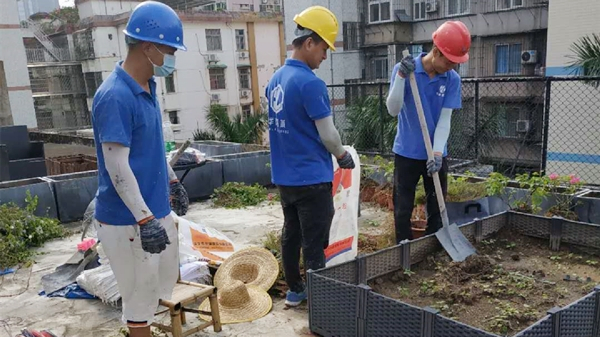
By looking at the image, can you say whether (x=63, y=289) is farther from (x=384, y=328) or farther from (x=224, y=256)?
(x=384, y=328)

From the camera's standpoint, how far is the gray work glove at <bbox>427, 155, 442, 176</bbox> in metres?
3.31

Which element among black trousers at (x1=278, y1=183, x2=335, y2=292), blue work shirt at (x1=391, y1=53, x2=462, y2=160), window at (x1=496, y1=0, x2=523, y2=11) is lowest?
black trousers at (x1=278, y1=183, x2=335, y2=292)

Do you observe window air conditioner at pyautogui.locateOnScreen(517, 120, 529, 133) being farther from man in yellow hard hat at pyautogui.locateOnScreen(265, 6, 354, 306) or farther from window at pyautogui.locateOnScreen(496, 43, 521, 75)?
man in yellow hard hat at pyautogui.locateOnScreen(265, 6, 354, 306)

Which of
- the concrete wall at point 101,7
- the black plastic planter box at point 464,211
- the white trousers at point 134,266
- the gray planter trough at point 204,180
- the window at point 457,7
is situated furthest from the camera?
the concrete wall at point 101,7

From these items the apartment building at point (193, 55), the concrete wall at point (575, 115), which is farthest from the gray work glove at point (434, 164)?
the apartment building at point (193, 55)

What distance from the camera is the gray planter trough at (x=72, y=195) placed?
19.4 feet

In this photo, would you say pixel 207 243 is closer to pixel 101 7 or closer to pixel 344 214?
pixel 344 214

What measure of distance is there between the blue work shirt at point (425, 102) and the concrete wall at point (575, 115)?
913 cm

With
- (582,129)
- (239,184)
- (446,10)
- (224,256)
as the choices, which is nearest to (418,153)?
(224,256)

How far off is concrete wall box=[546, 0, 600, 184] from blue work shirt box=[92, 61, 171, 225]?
1109cm

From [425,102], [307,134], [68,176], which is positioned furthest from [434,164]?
[68,176]

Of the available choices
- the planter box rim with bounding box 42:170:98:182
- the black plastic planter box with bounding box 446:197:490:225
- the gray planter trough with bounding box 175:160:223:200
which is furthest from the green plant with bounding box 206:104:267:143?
the black plastic planter box with bounding box 446:197:490:225

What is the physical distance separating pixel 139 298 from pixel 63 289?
1.84m

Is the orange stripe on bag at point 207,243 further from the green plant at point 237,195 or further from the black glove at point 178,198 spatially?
the green plant at point 237,195
